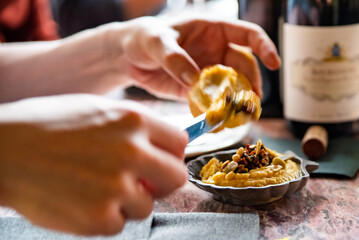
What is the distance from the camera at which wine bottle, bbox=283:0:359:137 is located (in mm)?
906

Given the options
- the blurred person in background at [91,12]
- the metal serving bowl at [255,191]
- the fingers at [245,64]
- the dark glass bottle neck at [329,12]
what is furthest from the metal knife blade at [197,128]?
the blurred person in background at [91,12]

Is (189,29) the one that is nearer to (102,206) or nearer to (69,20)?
(102,206)

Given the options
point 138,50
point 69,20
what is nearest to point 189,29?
point 138,50

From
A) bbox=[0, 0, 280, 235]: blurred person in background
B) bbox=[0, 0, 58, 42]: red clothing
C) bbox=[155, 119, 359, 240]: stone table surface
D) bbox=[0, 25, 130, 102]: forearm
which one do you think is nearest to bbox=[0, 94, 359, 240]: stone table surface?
bbox=[155, 119, 359, 240]: stone table surface

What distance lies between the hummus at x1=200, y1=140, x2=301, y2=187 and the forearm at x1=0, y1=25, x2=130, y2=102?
0.39m

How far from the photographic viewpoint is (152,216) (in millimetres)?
624

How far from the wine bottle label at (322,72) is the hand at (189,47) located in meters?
0.08

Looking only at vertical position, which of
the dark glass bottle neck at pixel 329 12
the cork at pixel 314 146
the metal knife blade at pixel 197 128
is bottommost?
the cork at pixel 314 146

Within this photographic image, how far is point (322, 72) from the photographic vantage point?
922 millimetres

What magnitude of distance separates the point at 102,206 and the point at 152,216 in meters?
0.27

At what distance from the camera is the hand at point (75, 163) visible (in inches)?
14.2

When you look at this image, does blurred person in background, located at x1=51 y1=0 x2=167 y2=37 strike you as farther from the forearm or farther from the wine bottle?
the wine bottle

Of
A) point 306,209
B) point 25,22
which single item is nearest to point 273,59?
point 306,209

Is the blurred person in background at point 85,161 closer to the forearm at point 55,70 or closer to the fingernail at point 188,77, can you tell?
the fingernail at point 188,77
